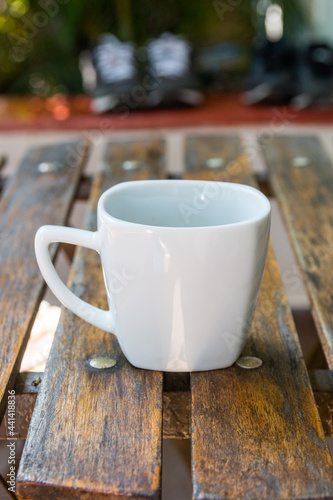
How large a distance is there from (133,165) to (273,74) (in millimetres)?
1233

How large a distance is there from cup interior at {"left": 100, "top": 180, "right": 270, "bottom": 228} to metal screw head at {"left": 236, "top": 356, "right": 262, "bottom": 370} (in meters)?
0.11

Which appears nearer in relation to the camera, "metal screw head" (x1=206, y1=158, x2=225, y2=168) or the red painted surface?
"metal screw head" (x1=206, y1=158, x2=225, y2=168)

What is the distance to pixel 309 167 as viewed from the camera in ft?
2.89

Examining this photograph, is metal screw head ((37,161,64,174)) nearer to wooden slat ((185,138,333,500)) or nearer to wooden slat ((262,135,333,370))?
wooden slat ((262,135,333,370))

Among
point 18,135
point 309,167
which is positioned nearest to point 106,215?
point 309,167

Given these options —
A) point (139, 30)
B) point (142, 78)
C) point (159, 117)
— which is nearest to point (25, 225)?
point (159, 117)

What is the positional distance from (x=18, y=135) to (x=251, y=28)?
1276mm

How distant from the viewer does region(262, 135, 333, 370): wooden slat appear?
1.72 ft

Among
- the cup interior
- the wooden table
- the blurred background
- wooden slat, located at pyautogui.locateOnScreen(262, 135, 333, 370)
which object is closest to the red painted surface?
the blurred background

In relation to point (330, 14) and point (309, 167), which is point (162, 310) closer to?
point (309, 167)

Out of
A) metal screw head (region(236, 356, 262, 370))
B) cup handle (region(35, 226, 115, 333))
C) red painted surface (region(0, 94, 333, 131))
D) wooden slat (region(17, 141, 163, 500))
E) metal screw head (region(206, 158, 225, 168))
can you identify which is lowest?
red painted surface (region(0, 94, 333, 131))

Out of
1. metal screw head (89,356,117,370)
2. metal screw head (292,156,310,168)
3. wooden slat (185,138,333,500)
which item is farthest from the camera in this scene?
metal screw head (292,156,310,168)

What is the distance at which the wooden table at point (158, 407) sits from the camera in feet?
1.08

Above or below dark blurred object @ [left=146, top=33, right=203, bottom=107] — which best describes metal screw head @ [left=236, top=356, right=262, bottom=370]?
above
